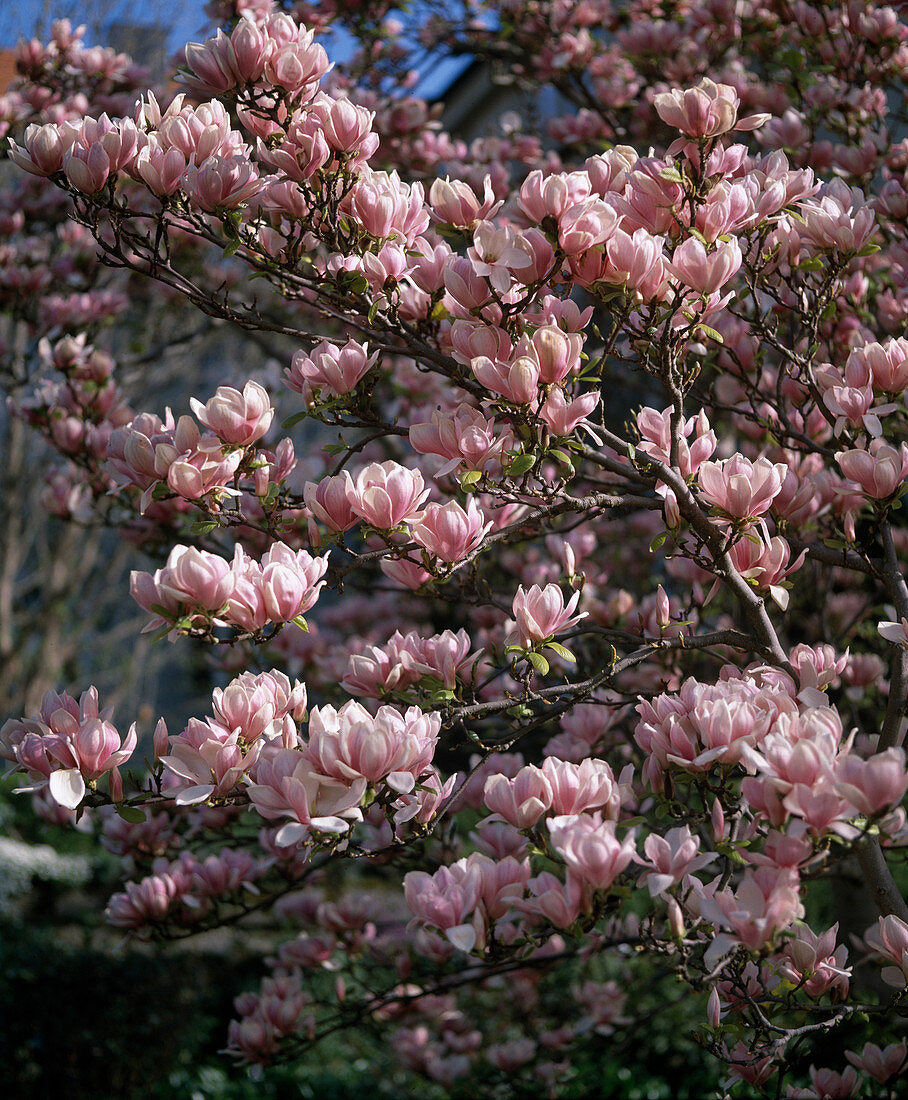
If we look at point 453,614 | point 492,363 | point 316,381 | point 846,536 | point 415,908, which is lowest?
point 453,614

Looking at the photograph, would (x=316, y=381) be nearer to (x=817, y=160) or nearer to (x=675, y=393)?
(x=675, y=393)

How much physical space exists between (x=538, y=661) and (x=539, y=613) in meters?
0.08

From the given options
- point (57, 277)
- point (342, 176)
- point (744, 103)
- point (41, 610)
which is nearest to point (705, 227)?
point (342, 176)

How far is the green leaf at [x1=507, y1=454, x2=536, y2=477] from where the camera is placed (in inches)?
52.2

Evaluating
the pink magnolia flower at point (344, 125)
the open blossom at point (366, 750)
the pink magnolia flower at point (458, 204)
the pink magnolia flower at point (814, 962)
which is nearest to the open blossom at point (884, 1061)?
the pink magnolia flower at point (814, 962)

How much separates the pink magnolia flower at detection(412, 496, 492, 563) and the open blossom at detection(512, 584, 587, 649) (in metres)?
0.11

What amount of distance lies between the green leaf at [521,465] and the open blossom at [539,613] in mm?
186

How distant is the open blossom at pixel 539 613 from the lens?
1.40 meters

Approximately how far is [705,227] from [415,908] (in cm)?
111

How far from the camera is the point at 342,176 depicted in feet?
5.07

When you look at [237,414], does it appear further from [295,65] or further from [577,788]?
[577,788]

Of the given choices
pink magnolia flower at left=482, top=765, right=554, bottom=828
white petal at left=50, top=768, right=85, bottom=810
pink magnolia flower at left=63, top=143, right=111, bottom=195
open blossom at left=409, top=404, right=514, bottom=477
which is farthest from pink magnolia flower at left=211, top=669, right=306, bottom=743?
pink magnolia flower at left=63, top=143, right=111, bottom=195

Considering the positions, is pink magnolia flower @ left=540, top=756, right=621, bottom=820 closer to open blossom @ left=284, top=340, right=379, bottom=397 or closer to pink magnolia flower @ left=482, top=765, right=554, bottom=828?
pink magnolia flower @ left=482, top=765, right=554, bottom=828

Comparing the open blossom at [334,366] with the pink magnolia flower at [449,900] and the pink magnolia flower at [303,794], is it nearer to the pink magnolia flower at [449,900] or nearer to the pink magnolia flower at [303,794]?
the pink magnolia flower at [303,794]
